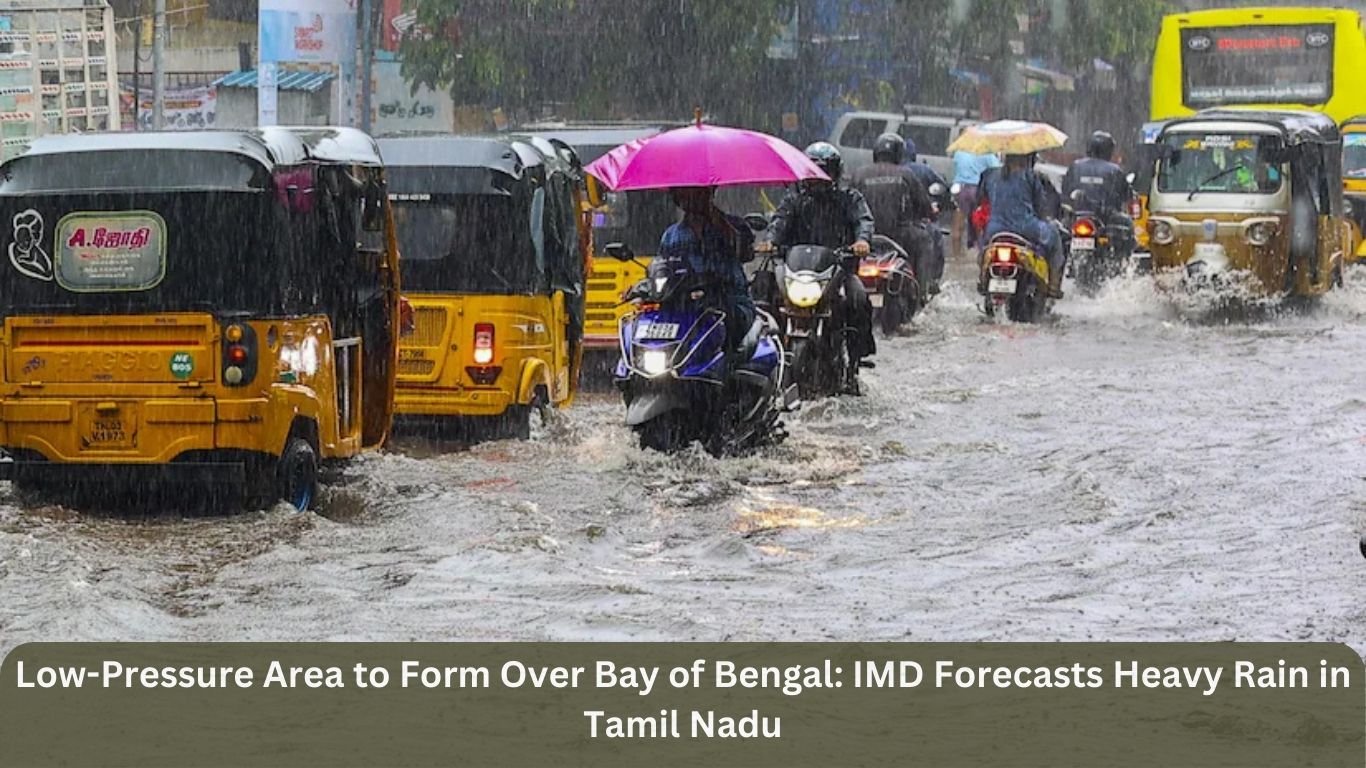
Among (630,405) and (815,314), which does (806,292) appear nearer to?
(815,314)

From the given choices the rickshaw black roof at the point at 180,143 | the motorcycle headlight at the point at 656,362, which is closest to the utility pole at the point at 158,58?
→ the motorcycle headlight at the point at 656,362

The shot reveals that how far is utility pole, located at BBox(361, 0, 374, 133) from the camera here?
33.1 metres

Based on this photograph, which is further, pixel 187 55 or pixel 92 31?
pixel 187 55

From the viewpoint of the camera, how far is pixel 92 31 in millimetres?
28000

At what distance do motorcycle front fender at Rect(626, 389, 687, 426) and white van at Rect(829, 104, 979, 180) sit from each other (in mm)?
20542

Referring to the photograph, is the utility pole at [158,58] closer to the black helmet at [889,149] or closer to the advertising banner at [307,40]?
the advertising banner at [307,40]

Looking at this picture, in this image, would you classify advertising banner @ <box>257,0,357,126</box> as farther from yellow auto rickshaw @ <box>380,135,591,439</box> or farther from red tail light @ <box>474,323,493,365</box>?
red tail light @ <box>474,323,493,365</box>

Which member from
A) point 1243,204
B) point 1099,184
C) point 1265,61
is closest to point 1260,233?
point 1243,204

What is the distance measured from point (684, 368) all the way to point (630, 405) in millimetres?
334

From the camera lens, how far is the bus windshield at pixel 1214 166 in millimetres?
20609

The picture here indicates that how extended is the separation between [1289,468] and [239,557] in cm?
570
